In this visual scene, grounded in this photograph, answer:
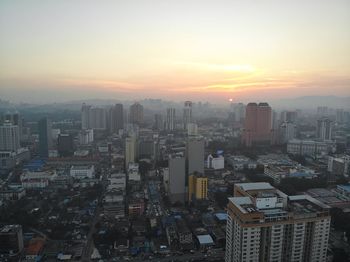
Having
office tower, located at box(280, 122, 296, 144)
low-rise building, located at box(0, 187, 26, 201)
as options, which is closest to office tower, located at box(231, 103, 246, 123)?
office tower, located at box(280, 122, 296, 144)

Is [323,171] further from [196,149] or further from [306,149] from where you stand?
[196,149]

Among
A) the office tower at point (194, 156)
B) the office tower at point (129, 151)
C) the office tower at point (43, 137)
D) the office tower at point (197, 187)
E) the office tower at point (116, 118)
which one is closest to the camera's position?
the office tower at point (197, 187)

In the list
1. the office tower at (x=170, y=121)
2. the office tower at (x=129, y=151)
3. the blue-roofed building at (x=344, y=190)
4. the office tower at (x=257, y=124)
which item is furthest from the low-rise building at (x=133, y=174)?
the office tower at (x=170, y=121)

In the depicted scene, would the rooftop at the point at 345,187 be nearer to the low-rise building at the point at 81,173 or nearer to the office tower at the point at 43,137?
the low-rise building at the point at 81,173

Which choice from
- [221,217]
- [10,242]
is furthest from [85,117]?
[10,242]

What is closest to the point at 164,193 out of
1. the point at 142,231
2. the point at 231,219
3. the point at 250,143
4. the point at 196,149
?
the point at 196,149

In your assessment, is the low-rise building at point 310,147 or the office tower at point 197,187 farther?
the low-rise building at point 310,147

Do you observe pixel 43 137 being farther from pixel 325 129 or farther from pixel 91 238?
pixel 325 129
